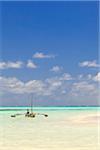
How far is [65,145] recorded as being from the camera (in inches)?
390

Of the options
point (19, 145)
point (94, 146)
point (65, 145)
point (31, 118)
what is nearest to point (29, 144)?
point (19, 145)

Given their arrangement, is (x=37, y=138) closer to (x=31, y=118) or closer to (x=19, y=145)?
(x=19, y=145)

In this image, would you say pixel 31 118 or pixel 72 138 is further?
pixel 31 118

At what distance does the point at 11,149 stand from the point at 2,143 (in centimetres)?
131

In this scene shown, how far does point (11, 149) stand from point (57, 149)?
1.06 metres

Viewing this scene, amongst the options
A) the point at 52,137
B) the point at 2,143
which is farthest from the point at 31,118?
the point at 2,143

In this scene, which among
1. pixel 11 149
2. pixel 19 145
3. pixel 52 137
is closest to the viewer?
pixel 11 149

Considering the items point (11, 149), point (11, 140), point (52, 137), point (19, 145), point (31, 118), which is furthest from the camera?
point (31, 118)

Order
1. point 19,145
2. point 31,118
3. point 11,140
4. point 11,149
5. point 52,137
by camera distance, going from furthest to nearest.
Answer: point 31,118
point 52,137
point 11,140
point 19,145
point 11,149

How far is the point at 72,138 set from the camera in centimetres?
1134

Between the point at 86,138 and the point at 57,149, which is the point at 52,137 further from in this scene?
the point at 57,149

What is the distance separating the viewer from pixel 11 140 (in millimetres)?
11086

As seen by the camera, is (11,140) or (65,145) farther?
(11,140)

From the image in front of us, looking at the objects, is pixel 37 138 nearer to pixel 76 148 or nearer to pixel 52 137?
pixel 52 137
